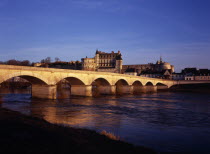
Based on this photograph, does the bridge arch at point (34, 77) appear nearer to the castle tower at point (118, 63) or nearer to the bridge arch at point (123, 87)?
the bridge arch at point (123, 87)

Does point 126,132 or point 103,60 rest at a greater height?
point 103,60

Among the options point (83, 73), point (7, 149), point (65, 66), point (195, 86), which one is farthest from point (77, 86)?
point (65, 66)

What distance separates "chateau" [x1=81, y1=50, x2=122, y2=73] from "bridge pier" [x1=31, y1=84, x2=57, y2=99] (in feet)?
328

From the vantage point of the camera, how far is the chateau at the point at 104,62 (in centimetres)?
13725

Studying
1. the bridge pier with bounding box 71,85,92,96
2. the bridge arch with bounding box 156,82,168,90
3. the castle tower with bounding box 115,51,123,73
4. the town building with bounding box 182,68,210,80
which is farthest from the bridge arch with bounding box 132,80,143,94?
the castle tower with bounding box 115,51,123,73

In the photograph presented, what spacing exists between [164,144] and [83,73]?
3356 cm

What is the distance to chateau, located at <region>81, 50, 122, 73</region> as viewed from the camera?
13725cm

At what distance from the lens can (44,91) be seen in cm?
3666

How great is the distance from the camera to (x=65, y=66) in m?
142

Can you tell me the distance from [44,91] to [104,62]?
372 ft

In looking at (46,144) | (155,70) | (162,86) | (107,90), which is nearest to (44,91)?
(107,90)

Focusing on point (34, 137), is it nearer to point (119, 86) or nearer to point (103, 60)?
point (119, 86)

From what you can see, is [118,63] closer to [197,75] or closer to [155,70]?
[155,70]

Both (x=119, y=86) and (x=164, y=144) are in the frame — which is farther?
(x=119, y=86)
